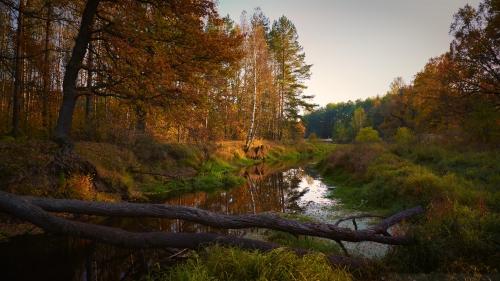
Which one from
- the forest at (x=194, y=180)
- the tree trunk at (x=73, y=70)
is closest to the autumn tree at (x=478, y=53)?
the forest at (x=194, y=180)

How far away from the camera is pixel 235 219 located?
5.55 meters

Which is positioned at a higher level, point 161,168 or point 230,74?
point 230,74

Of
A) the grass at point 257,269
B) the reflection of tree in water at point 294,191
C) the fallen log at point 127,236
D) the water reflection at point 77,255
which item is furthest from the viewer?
the reflection of tree in water at point 294,191

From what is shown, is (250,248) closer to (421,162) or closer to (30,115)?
(421,162)

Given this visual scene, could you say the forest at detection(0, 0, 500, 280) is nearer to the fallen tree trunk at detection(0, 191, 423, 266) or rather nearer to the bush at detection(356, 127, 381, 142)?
the fallen tree trunk at detection(0, 191, 423, 266)

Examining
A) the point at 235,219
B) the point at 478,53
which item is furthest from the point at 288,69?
the point at 235,219

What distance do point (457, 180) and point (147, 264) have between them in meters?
9.97

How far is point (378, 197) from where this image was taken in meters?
10.2

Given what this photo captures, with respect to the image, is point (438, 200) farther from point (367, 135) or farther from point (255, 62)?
point (367, 135)

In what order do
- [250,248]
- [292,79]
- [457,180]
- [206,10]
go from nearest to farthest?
[250,248] → [457,180] → [206,10] → [292,79]

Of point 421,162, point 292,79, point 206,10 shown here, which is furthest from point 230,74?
point 292,79

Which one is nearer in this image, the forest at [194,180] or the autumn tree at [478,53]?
the forest at [194,180]

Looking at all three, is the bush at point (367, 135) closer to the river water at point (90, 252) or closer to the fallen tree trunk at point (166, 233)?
the river water at point (90, 252)

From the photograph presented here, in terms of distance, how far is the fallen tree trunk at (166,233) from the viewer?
198 inches
